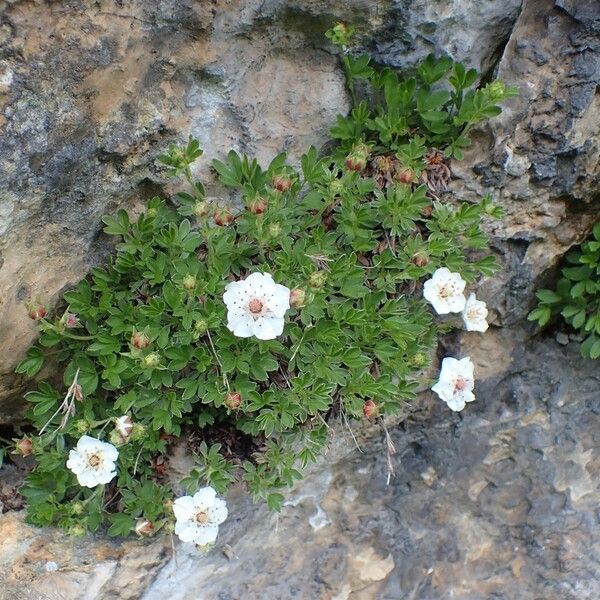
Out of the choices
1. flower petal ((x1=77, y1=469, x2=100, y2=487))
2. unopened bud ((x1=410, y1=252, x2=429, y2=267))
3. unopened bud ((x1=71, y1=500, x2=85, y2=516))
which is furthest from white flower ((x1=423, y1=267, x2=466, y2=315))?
unopened bud ((x1=71, y1=500, x2=85, y2=516))

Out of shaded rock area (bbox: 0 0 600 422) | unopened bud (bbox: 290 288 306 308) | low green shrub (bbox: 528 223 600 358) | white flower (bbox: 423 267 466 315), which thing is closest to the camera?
shaded rock area (bbox: 0 0 600 422)

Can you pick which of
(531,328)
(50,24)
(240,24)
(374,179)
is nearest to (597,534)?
(531,328)

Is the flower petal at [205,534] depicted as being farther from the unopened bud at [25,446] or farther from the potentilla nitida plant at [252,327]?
the unopened bud at [25,446]

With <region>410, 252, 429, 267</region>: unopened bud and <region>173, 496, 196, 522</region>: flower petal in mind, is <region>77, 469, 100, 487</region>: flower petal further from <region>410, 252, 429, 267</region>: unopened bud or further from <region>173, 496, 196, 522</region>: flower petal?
<region>410, 252, 429, 267</region>: unopened bud

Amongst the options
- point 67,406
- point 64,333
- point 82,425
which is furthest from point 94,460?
point 64,333

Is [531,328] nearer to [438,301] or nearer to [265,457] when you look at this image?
[438,301]

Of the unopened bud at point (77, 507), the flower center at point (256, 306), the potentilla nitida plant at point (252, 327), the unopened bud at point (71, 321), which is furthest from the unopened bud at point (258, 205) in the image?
the unopened bud at point (77, 507)

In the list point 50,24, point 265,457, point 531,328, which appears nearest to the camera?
point 50,24
